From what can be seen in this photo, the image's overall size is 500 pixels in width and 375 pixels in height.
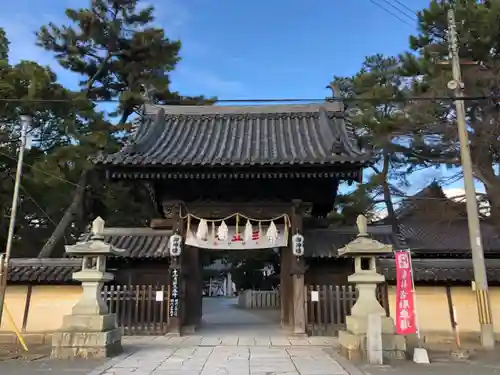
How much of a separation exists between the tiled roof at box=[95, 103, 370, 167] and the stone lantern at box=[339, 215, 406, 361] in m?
2.89

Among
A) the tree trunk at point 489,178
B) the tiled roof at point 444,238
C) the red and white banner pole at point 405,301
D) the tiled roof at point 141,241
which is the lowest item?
the red and white banner pole at point 405,301

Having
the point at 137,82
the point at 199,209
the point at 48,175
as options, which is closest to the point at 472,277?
the point at 199,209

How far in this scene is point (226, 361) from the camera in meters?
8.19

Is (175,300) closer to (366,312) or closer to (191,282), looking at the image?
(191,282)

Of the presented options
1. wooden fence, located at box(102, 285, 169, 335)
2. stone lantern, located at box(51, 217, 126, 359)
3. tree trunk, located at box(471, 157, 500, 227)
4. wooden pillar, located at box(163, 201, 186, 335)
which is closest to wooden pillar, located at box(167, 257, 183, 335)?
wooden pillar, located at box(163, 201, 186, 335)

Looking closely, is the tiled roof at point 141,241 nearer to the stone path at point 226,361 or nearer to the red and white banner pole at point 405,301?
the stone path at point 226,361

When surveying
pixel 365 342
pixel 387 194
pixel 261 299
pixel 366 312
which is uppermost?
pixel 387 194

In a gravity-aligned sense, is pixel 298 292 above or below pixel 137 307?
above

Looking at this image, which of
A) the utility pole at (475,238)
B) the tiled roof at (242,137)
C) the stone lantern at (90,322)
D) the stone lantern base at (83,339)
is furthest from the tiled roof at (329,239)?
the stone lantern base at (83,339)

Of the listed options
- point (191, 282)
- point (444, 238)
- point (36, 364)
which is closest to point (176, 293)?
point (191, 282)

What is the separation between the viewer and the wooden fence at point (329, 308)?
1220 cm

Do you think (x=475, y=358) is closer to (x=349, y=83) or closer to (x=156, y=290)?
(x=156, y=290)

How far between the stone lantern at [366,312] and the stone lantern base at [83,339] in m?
4.93

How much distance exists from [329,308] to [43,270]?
828cm
